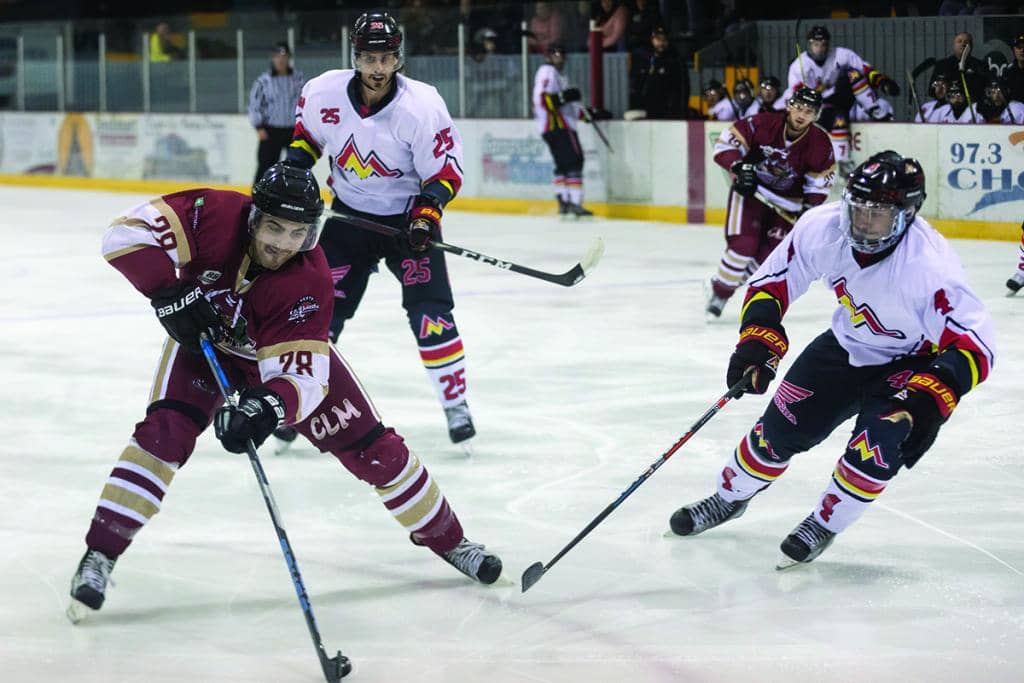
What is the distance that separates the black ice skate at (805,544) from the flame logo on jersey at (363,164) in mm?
1660

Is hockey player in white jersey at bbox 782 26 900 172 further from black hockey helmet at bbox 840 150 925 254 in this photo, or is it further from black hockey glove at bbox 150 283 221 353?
black hockey glove at bbox 150 283 221 353

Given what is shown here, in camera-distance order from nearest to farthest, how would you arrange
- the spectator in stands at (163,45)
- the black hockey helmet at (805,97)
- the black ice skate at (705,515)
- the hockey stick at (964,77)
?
the black ice skate at (705,515)
the black hockey helmet at (805,97)
the hockey stick at (964,77)
the spectator in stands at (163,45)

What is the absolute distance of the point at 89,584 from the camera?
2875 mm

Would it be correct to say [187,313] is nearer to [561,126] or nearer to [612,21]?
[561,126]

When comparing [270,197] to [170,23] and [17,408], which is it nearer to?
[17,408]

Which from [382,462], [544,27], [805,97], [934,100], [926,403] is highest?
[544,27]

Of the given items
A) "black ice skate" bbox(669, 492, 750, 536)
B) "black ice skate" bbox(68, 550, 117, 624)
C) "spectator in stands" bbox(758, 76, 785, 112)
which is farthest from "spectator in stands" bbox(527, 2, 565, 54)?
"black ice skate" bbox(68, 550, 117, 624)

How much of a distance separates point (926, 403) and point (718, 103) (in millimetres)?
7830

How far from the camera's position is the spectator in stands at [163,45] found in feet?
44.6

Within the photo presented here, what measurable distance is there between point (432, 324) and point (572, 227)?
610cm

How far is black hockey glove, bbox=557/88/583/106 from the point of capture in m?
10.7

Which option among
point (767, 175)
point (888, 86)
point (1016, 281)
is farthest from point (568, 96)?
point (767, 175)

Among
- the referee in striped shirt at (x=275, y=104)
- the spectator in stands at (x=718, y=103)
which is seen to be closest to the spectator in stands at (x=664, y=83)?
the spectator in stands at (x=718, y=103)

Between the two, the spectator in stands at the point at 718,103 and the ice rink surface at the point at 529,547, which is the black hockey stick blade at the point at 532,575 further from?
the spectator in stands at the point at 718,103
